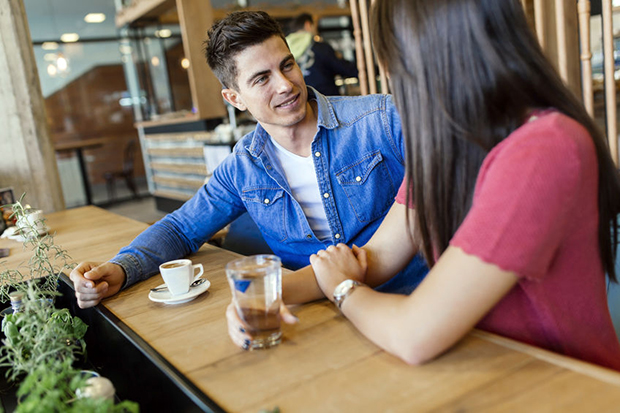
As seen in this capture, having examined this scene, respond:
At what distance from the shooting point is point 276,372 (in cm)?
80

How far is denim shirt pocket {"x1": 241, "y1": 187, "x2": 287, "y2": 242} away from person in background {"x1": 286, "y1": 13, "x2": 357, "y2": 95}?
2959 mm

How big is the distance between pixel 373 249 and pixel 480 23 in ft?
1.91

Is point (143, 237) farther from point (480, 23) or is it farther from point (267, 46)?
point (480, 23)

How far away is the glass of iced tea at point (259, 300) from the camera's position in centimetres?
87

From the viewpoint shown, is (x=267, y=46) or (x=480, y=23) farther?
(x=267, y=46)

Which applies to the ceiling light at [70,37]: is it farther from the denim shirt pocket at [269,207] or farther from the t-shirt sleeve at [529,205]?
the t-shirt sleeve at [529,205]

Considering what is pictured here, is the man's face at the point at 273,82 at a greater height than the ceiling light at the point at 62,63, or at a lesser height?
lesser

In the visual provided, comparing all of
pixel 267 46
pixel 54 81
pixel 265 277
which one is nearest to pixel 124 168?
pixel 54 81

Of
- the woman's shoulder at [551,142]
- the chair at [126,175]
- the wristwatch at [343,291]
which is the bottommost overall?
the chair at [126,175]

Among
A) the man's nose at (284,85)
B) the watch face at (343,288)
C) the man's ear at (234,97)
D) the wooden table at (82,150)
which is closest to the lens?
the watch face at (343,288)

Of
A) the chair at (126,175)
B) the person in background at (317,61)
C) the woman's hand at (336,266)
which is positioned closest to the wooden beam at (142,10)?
the chair at (126,175)

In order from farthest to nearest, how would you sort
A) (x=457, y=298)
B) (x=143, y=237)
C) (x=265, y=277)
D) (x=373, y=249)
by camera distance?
1. (x=143, y=237)
2. (x=373, y=249)
3. (x=265, y=277)
4. (x=457, y=298)

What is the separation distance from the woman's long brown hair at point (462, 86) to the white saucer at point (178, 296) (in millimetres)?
573

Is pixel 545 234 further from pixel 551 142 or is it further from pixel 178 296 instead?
pixel 178 296
